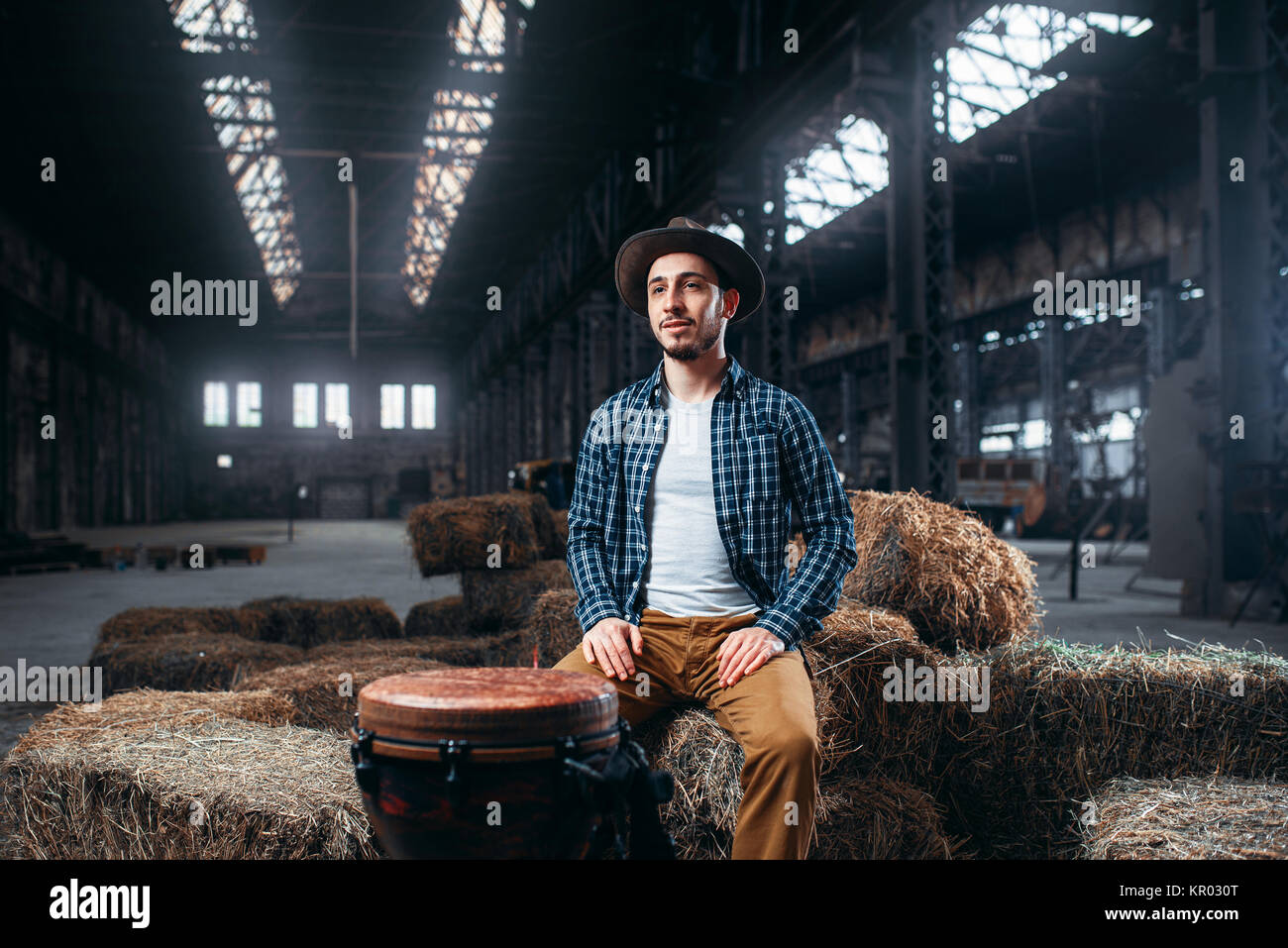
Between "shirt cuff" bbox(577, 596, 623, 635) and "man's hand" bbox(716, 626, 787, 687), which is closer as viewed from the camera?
"man's hand" bbox(716, 626, 787, 687)

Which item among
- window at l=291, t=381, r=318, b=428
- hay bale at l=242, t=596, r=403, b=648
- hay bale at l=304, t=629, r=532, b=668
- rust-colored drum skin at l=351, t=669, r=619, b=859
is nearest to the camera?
rust-colored drum skin at l=351, t=669, r=619, b=859

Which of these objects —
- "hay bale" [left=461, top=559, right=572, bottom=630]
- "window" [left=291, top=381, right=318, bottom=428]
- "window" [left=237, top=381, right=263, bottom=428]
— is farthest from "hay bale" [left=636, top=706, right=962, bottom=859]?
"window" [left=237, top=381, right=263, bottom=428]

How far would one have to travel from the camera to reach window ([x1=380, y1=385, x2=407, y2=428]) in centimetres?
4481

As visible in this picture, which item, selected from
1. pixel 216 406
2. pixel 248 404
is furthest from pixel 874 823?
pixel 216 406

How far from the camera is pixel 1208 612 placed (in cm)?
789

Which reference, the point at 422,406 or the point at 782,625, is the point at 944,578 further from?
the point at 422,406

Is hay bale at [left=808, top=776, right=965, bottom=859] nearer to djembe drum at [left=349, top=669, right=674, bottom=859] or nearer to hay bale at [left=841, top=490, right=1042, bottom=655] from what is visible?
hay bale at [left=841, top=490, right=1042, bottom=655]

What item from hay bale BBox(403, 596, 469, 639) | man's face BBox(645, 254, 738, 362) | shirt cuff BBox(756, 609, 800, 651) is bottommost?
hay bale BBox(403, 596, 469, 639)

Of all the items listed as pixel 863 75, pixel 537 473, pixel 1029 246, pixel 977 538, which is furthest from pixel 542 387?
pixel 977 538

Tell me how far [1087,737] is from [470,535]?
4871 mm

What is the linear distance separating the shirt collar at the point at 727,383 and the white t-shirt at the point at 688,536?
0.21ft

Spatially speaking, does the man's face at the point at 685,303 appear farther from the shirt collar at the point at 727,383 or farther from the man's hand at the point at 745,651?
the man's hand at the point at 745,651

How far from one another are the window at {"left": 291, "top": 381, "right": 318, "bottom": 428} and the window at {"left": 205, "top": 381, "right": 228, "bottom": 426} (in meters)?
3.19

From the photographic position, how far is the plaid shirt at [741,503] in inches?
94.7
